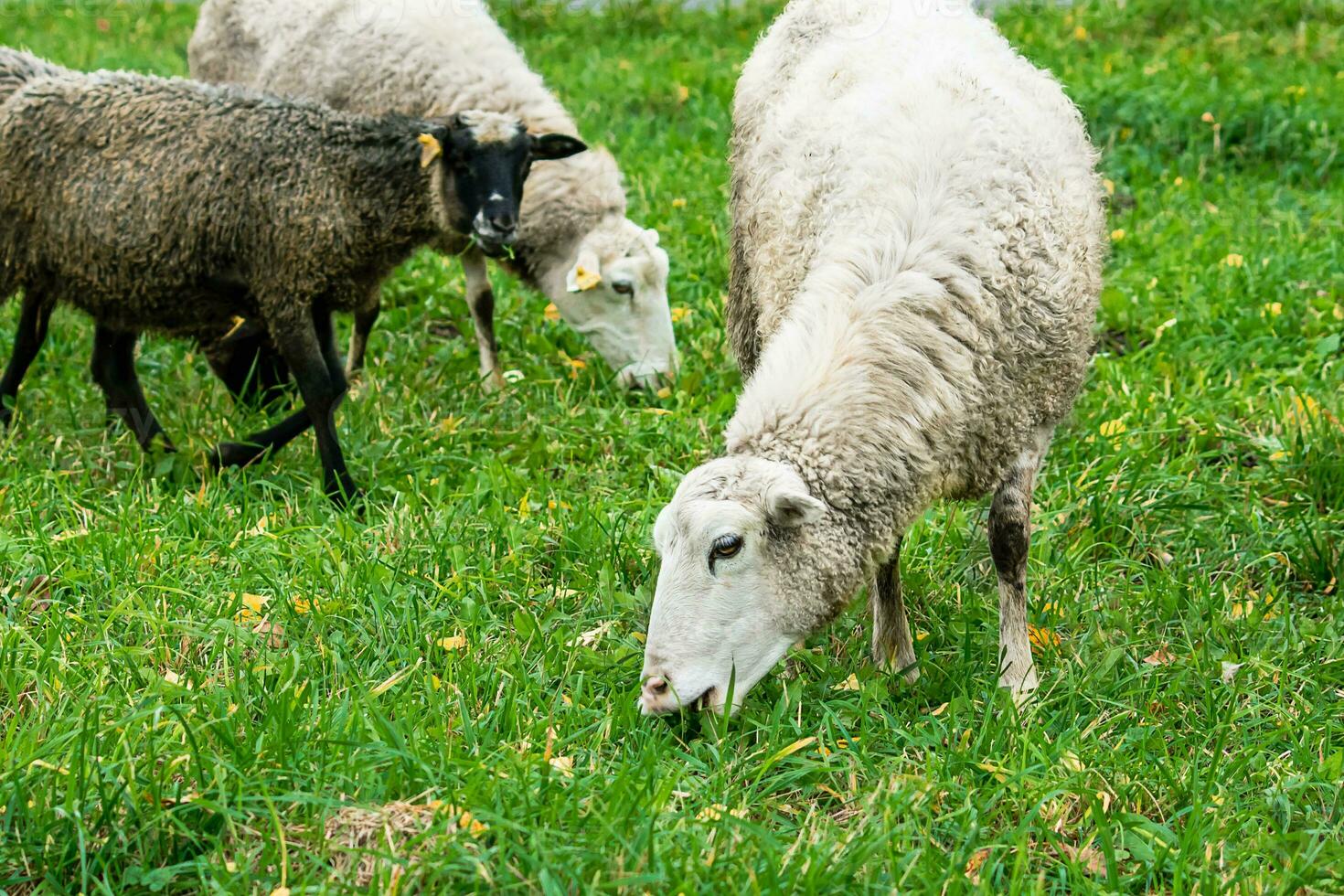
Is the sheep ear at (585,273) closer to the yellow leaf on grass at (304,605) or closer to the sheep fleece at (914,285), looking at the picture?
the sheep fleece at (914,285)

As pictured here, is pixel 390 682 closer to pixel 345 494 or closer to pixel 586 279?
pixel 345 494

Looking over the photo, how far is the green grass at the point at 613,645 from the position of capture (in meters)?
2.56

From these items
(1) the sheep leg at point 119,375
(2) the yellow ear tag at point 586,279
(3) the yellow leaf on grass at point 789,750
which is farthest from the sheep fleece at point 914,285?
(1) the sheep leg at point 119,375

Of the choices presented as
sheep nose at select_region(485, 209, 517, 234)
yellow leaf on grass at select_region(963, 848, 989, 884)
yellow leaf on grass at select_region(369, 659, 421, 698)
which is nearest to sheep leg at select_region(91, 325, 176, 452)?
sheep nose at select_region(485, 209, 517, 234)

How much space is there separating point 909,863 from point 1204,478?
2.34 m

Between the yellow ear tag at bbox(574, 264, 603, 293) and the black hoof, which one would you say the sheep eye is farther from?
the yellow ear tag at bbox(574, 264, 603, 293)

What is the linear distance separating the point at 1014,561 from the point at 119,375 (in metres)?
3.13

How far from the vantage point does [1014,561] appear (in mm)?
→ 3512

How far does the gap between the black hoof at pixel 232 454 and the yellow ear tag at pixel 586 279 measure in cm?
157

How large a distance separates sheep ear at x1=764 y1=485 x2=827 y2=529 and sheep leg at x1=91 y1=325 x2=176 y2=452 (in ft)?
8.78

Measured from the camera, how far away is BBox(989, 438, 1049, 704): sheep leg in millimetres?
3469

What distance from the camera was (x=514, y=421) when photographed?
5.04m

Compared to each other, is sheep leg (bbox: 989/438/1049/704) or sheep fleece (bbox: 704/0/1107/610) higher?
sheep fleece (bbox: 704/0/1107/610)

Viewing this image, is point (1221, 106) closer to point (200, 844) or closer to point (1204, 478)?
point (1204, 478)
